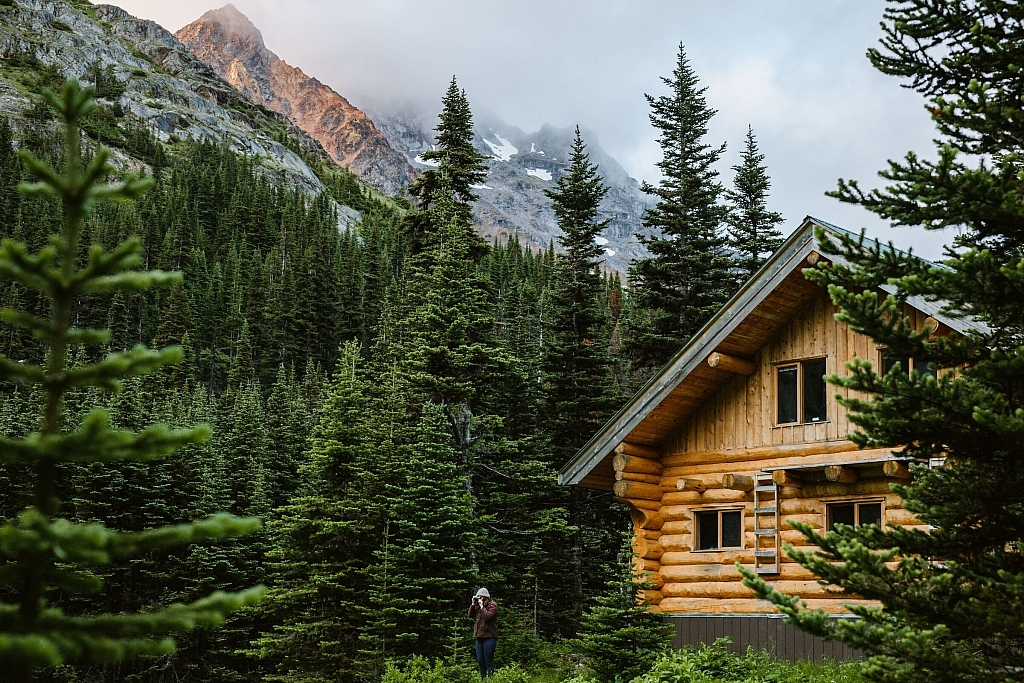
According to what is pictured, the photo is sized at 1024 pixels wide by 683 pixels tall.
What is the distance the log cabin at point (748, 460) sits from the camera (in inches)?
664

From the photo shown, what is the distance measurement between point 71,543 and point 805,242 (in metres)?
15.3

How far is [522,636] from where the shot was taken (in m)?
25.3

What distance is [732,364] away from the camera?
1816 cm

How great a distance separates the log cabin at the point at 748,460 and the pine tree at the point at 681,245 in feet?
40.2

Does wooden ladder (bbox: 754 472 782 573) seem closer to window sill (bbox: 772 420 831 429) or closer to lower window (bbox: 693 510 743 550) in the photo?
lower window (bbox: 693 510 743 550)

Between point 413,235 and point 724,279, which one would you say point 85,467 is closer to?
point 413,235

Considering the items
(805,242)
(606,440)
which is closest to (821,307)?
(805,242)

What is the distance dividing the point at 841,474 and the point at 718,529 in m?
3.09

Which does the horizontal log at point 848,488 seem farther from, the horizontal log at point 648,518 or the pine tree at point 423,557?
the pine tree at point 423,557

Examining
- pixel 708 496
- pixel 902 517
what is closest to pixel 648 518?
pixel 708 496

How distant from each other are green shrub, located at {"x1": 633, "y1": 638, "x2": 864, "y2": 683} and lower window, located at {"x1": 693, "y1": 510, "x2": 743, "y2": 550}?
2396 millimetres

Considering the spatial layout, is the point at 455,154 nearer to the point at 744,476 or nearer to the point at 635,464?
the point at 635,464

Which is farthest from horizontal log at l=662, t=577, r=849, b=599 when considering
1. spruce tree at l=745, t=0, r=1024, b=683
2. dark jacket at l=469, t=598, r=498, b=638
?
spruce tree at l=745, t=0, r=1024, b=683

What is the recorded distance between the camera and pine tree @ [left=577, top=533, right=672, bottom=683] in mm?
16812
